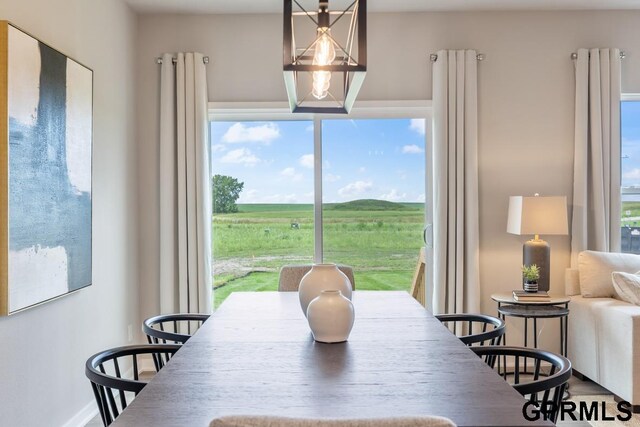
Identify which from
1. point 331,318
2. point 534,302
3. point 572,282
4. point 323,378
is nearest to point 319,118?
point 534,302

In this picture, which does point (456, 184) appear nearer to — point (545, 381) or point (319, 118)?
point (319, 118)

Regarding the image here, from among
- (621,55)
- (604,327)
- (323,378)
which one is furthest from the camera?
(621,55)

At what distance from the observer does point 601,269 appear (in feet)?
13.5

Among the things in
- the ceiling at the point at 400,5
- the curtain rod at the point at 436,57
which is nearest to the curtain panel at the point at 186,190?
the ceiling at the point at 400,5

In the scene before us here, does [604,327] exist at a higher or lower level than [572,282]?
lower

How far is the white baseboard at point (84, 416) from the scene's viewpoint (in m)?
3.29

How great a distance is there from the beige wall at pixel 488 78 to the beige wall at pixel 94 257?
158 millimetres

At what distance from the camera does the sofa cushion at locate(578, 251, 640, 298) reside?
4.09 m

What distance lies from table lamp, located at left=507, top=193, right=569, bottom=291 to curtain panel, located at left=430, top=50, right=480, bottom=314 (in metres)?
0.42

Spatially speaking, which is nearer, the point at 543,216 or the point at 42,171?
the point at 42,171

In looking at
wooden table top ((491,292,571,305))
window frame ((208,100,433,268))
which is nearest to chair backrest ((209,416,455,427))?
wooden table top ((491,292,571,305))

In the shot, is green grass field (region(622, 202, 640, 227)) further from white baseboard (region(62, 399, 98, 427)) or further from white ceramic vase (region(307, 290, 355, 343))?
white baseboard (region(62, 399, 98, 427))

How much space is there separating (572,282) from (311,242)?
1985mm

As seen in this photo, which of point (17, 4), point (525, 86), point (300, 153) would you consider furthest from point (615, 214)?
point (17, 4)
